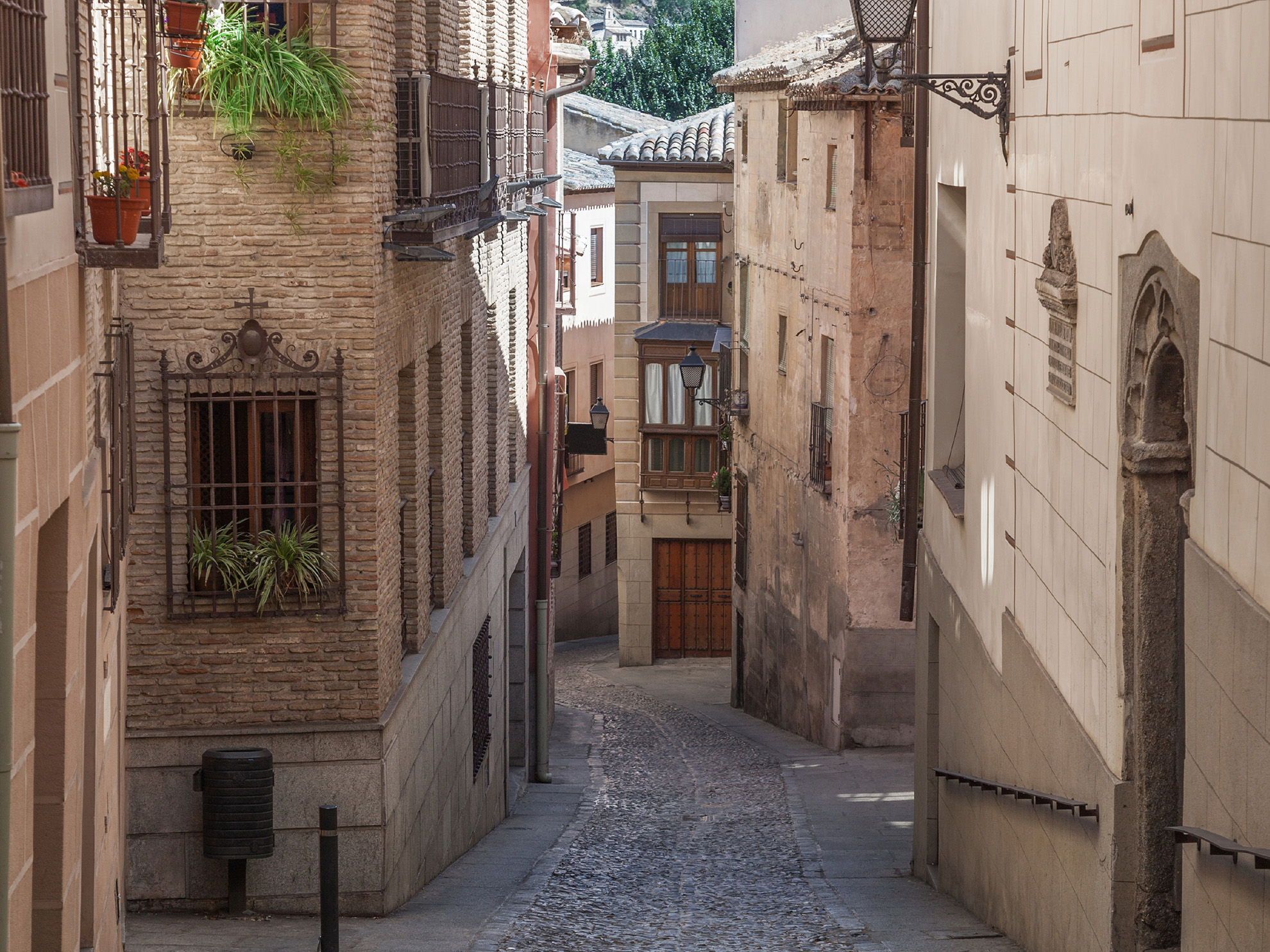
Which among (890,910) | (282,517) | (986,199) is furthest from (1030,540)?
(282,517)

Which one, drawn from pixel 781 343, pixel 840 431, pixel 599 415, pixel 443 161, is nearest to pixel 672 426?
pixel 599 415

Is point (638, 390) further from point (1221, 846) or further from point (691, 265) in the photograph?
point (1221, 846)

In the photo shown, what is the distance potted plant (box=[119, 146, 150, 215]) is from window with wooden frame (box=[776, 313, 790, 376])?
16990 mm

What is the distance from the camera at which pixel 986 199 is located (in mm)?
9953

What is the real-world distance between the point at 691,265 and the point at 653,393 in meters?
2.59

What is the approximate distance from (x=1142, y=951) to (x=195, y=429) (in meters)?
6.11

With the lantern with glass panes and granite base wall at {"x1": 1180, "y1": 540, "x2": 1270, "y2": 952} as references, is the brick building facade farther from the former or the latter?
granite base wall at {"x1": 1180, "y1": 540, "x2": 1270, "y2": 952}

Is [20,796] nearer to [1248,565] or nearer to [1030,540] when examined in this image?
[1248,565]

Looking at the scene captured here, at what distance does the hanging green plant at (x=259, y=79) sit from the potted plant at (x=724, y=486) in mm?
19976

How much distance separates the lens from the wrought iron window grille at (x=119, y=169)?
251 inches

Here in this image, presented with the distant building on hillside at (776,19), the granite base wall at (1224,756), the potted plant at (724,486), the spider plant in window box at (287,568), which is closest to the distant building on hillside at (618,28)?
the distant building on hillside at (776,19)

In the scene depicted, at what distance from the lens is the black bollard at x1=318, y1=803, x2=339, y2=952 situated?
8.24 metres

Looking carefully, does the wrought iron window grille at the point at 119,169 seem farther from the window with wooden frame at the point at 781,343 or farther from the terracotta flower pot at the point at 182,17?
the window with wooden frame at the point at 781,343

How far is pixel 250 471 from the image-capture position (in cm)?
998
